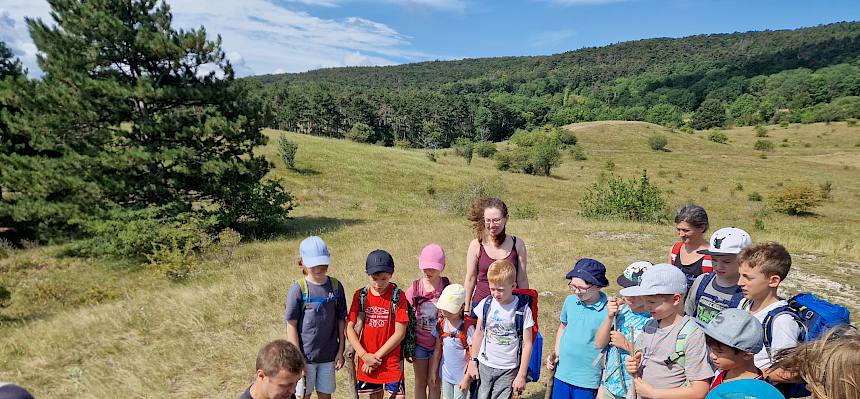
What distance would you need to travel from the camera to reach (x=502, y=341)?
3.33m

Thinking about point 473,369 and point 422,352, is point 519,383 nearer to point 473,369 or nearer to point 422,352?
point 473,369

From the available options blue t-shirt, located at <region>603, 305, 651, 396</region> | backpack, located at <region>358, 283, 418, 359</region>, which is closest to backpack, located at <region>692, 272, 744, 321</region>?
blue t-shirt, located at <region>603, 305, 651, 396</region>

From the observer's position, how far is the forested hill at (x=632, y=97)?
270 ft

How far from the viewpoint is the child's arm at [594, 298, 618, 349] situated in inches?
117

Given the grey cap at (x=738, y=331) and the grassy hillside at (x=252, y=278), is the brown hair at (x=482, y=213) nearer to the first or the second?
the grey cap at (x=738, y=331)

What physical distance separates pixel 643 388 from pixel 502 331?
1.01m

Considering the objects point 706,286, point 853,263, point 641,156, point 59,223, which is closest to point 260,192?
point 59,223

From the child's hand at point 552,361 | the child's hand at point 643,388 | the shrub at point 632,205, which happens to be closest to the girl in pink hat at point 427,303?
the child's hand at point 552,361

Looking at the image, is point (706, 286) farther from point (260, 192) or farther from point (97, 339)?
point (260, 192)

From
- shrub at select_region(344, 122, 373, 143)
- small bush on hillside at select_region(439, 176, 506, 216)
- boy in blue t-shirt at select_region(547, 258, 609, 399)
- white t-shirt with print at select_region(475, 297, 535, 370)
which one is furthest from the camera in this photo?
shrub at select_region(344, 122, 373, 143)

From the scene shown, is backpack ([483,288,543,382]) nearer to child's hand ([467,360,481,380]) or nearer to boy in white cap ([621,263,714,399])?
child's hand ([467,360,481,380])

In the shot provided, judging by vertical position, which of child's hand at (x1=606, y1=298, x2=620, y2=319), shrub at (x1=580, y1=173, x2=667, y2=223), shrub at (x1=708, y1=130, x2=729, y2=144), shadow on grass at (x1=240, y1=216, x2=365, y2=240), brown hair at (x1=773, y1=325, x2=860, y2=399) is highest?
shrub at (x1=708, y1=130, x2=729, y2=144)

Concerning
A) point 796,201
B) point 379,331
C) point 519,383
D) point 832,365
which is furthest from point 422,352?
point 796,201

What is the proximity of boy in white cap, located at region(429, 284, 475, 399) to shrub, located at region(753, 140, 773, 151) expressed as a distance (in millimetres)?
69580
